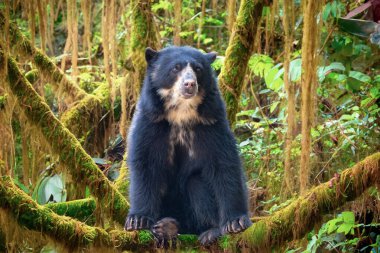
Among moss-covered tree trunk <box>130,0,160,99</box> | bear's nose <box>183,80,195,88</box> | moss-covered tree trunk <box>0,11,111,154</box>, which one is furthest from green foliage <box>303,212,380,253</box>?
moss-covered tree trunk <box>0,11,111,154</box>

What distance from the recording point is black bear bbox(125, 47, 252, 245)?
16.0 feet

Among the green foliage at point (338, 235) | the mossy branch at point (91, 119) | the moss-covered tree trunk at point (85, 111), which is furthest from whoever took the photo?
the mossy branch at point (91, 119)

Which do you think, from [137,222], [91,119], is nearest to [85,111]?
[91,119]

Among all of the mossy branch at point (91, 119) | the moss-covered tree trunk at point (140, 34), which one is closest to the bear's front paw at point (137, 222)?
the moss-covered tree trunk at point (140, 34)

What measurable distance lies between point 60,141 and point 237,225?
132 centimetres

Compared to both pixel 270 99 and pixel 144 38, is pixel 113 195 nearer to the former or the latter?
pixel 144 38

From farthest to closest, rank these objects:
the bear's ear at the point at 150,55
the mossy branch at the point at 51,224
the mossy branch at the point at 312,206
Result: 1. the bear's ear at the point at 150,55
2. the mossy branch at the point at 51,224
3. the mossy branch at the point at 312,206

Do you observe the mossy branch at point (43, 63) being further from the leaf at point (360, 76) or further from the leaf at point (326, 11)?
the leaf at point (360, 76)

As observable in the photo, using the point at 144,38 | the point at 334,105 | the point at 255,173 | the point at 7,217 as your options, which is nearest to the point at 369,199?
the point at 334,105

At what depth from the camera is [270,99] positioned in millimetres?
7672

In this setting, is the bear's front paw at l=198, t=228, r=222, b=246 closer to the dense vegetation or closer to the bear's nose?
the dense vegetation

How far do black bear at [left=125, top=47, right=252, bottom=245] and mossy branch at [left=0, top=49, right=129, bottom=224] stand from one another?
33 centimetres

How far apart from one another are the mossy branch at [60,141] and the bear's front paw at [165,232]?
0.49 m

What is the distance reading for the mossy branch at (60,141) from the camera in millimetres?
4473
